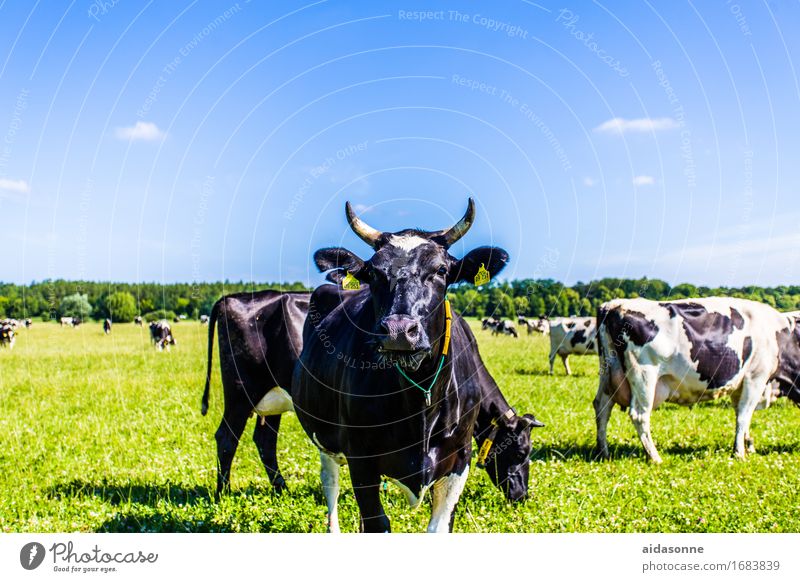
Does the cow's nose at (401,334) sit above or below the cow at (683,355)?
above

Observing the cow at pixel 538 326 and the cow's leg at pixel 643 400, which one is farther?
the cow at pixel 538 326

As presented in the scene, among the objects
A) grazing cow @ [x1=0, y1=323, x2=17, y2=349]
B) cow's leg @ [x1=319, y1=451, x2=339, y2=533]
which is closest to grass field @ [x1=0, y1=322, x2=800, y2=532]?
cow's leg @ [x1=319, y1=451, x2=339, y2=533]

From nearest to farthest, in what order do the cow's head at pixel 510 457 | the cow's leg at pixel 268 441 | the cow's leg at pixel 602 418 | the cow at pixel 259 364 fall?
the cow's head at pixel 510 457 < the cow at pixel 259 364 < the cow's leg at pixel 268 441 < the cow's leg at pixel 602 418

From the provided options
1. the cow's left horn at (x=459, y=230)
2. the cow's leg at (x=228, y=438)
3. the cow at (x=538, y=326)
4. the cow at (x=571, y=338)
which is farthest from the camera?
the cow at (x=538, y=326)

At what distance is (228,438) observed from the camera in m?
9.25

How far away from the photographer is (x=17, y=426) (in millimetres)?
12758

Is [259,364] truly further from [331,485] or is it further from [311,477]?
[331,485]

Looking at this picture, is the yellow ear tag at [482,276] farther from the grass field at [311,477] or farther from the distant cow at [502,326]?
the distant cow at [502,326]

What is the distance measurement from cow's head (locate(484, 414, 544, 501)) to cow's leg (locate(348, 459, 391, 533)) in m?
2.89

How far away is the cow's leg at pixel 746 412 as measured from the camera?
10.9 metres

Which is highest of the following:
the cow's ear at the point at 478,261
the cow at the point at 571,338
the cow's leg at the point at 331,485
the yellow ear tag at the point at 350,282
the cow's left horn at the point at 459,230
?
the cow's left horn at the point at 459,230

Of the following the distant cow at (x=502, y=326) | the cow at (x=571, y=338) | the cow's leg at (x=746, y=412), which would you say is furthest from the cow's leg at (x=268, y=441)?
the distant cow at (x=502, y=326)

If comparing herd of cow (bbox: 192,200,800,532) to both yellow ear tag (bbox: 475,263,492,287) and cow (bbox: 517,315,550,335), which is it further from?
cow (bbox: 517,315,550,335)
